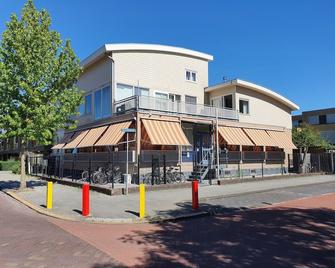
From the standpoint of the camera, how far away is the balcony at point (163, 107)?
2112cm

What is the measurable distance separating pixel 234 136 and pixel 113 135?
29.4ft

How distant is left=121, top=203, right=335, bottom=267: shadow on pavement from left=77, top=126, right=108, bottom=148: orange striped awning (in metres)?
11.9

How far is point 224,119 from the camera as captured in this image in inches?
1022

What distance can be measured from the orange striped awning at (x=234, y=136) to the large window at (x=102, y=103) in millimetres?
7979

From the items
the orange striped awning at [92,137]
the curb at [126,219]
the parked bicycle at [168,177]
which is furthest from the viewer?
the orange striped awning at [92,137]

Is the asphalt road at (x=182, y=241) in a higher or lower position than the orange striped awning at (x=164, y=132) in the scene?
lower

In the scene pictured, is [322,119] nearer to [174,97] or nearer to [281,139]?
[281,139]

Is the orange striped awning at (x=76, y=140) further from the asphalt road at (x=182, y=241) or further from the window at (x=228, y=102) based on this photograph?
the asphalt road at (x=182, y=241)

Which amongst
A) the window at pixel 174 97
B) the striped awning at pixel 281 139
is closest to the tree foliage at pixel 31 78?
the window at pixel 174 97

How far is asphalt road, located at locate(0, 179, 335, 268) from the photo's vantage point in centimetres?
648

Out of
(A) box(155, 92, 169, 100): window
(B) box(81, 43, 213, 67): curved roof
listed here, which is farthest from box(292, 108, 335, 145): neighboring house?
(A) box(155, 92, 169, 100): window

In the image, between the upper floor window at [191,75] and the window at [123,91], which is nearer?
the window at [123,91]

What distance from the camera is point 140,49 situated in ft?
80.3

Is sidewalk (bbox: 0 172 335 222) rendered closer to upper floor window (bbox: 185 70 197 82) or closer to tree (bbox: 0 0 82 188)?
tree (bbox: 0 0 82 188)
